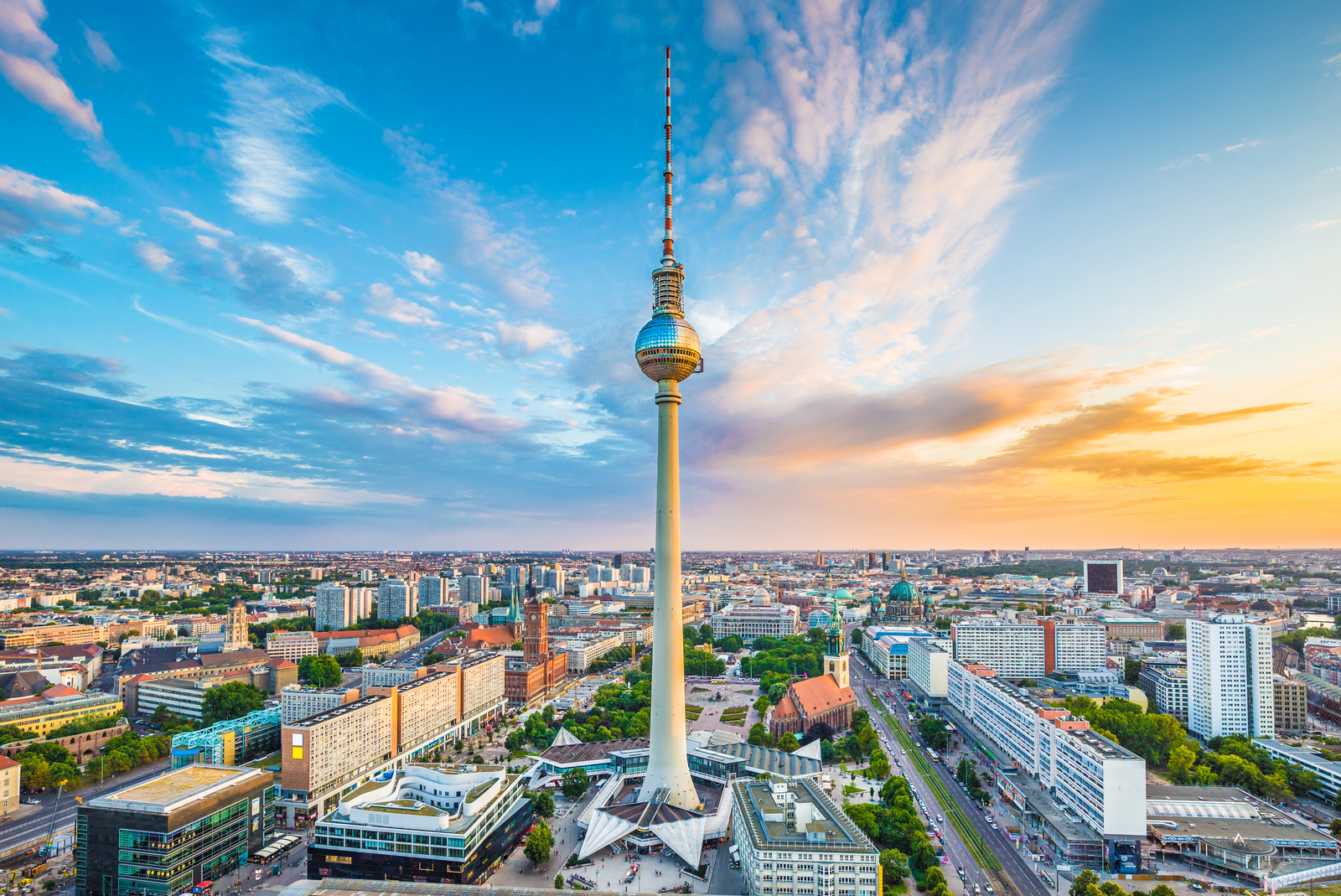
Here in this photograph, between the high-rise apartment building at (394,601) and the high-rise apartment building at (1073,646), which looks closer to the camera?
the high-rise apartment building at (1073,646)

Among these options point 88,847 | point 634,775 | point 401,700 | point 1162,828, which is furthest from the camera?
point 401,700

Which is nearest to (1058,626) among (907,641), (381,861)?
(907,641)

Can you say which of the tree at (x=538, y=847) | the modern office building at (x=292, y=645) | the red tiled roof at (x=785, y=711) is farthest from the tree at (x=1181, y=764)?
the modern office building at (x=292, y=645)

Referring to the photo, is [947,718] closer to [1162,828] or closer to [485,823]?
[1162,828]

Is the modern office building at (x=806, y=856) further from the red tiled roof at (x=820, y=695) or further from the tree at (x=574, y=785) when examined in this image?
the red tiled roof at (x=820, y=695)

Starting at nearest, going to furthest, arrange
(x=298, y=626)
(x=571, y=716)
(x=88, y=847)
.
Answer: (x=88, y=847) < (x=571, y=716) < (x=298, y=626)

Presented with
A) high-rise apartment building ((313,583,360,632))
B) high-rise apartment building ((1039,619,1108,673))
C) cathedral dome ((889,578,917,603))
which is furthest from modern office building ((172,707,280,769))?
cathedral dome ((889,578,917,603))

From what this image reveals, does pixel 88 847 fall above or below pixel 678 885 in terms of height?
above
